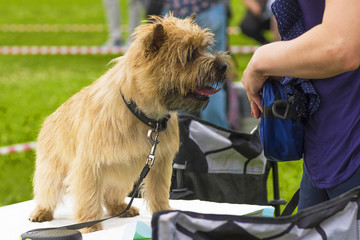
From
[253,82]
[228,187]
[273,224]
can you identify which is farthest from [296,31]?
[228,187]

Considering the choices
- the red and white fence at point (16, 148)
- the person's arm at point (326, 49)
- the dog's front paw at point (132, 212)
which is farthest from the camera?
the red and white fence at point (16, 148)

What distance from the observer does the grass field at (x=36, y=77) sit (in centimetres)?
549

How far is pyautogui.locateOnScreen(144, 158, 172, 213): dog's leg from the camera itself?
2.71 meters

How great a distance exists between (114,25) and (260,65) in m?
→ 10.2

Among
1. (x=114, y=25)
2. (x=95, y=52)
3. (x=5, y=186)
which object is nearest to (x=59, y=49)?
(x=95, y=52)

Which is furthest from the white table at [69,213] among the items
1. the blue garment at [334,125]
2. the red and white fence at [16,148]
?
the red and white fence at [16,148]

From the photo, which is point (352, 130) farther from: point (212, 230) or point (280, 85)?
point (212, 230)

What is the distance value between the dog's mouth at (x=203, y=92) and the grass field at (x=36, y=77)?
24.7 inches

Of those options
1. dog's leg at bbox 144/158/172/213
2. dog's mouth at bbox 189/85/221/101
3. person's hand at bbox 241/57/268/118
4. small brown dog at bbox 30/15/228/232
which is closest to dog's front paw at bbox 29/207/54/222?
small brown dog at bbox 30/15/228/232

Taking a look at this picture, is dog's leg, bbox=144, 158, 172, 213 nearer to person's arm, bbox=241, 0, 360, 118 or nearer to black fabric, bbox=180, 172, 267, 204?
black fabric, bbox=180, 172, 267, 204

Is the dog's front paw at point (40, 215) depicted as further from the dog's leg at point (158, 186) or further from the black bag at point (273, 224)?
the black bag at point (273, 224)

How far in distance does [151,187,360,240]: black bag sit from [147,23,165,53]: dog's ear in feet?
3.39

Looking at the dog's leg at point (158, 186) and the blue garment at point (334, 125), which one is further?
the dog's leg at point (158, 186)

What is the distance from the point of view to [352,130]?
1710 millimetres
